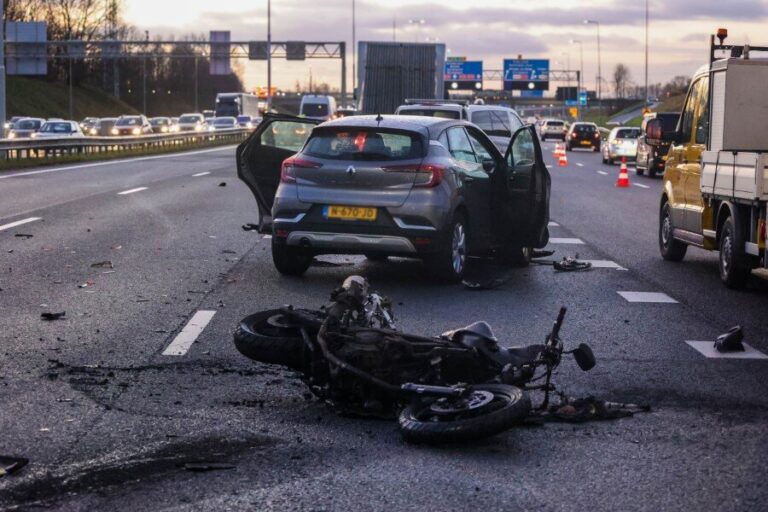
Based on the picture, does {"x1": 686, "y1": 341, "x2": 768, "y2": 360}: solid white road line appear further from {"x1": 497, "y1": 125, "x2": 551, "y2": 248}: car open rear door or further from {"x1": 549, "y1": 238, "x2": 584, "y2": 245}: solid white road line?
{"x1": 549, "y1": 238, "x2": 584, "y2": 245}: solid white road line

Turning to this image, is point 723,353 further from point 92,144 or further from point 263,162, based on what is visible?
point 92,144

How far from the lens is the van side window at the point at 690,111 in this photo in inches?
547

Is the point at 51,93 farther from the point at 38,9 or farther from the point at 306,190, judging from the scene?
the point at 306,190

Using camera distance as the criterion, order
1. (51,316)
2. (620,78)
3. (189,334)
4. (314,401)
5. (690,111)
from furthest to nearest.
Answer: (620,78) → (690,111) → (51,316) → (189,334) → (314,401)

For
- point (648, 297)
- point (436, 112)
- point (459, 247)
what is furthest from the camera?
point (436, 112)

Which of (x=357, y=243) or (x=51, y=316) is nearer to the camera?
(x=51, y=316)

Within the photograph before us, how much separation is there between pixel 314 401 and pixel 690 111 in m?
8.23

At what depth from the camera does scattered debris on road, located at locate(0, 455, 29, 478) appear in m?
5.41

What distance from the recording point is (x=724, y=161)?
475 inches

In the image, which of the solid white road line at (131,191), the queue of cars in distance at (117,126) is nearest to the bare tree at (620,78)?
the queue of cars in distance at (117,126)

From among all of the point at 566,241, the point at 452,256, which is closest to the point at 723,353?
the point at 452,256

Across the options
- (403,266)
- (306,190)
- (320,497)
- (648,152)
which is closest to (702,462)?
(320,497)

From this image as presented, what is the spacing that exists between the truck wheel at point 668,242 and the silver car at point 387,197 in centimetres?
229

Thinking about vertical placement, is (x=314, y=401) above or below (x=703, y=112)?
below
